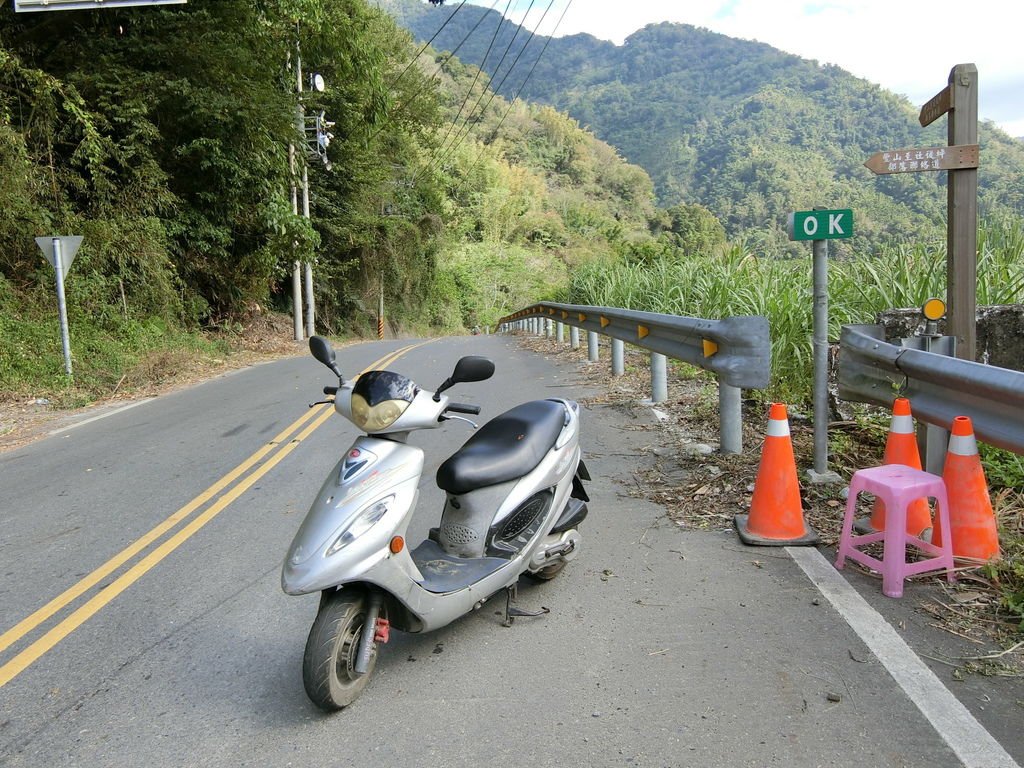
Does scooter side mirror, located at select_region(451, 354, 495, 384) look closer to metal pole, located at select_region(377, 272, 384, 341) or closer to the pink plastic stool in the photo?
the pink plastic stool

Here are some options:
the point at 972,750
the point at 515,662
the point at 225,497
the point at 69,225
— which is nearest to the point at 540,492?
the point at 515,662

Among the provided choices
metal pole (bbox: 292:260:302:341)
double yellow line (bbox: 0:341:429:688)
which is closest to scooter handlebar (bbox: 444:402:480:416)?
double yellow line (bbox: 0:341:429:688)

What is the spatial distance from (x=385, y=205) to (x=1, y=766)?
114 feet

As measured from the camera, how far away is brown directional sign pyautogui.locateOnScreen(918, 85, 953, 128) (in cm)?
472

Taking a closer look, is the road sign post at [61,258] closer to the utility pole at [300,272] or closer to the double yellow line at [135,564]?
the double yellow line at [135,564]

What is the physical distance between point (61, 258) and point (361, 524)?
11.3 meters

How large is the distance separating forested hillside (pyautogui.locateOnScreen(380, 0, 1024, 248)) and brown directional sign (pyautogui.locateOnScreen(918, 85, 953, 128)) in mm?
637

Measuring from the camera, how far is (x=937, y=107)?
490 cm

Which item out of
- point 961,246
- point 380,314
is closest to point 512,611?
point 961,246

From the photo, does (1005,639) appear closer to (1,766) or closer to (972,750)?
(972,750)

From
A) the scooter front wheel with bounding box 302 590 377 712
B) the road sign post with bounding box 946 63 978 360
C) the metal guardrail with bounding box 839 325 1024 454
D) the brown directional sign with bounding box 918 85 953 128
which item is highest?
the brown directional sign with bounding box 918 85 953 128

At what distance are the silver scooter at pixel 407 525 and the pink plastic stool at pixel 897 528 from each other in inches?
55.9

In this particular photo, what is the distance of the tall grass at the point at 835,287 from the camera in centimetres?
647

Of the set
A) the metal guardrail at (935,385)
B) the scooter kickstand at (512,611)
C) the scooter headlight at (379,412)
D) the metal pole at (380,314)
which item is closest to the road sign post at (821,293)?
the metal guardrail at (935,385)
